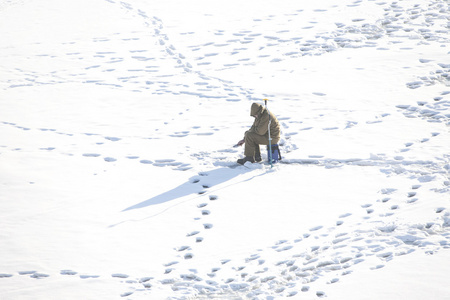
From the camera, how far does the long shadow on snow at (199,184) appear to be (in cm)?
908

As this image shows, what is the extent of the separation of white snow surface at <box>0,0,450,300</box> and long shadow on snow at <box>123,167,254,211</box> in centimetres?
5

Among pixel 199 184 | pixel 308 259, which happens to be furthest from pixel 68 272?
pixel 308 259

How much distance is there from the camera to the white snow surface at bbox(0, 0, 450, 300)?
708cm

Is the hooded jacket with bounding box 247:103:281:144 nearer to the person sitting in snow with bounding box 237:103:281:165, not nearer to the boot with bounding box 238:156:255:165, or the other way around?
the person sitting in snow with bounding box 237:103:281:165

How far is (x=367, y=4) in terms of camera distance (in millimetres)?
18641

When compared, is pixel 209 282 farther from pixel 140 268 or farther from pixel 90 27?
pixel 90 27

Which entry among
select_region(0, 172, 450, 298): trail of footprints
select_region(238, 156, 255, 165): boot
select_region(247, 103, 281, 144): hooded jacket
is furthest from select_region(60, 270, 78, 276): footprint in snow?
select_region(247, 103, 281, 144): hooded jacket

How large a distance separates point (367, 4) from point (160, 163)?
11728mm

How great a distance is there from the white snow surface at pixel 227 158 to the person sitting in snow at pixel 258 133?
26 centimetres

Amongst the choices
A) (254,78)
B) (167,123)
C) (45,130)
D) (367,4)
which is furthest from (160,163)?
(367,4)

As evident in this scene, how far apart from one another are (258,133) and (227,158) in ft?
3.25

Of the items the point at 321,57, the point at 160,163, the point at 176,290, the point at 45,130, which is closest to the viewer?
the point at 176,290

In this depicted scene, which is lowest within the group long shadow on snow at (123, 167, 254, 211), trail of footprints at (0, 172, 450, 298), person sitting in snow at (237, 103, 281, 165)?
trail of footprints at (0, 172, 450, 298)

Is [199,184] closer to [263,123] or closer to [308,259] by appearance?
[263,123]
